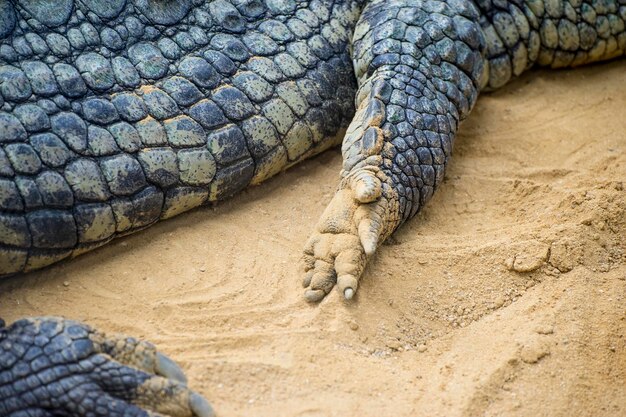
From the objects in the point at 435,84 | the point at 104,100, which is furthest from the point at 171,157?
the point at 435,84

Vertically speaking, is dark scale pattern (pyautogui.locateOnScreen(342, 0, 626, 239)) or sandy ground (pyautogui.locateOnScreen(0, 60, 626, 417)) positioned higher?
dark scale pattern (pyautogui.locateOnScreen(342, 0, 626, 239))

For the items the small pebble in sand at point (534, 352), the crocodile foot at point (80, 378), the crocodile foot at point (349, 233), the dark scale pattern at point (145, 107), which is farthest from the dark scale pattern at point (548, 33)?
the crocodile foot at point (80, 378)

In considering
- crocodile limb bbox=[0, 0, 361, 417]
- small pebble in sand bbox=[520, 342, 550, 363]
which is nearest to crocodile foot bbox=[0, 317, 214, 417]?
crocodile limb bbox=[0, 0, 361, 417]

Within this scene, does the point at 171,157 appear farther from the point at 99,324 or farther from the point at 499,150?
the point at 499,150

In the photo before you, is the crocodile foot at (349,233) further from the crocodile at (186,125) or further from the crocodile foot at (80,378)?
the crocodile foot at (80,378)

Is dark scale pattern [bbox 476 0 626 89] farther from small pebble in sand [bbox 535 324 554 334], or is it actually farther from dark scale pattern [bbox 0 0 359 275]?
small pebble in sand [bbox 535 324 554 334]

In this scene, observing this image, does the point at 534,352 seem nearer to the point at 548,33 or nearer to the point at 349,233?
the point at 349,233
